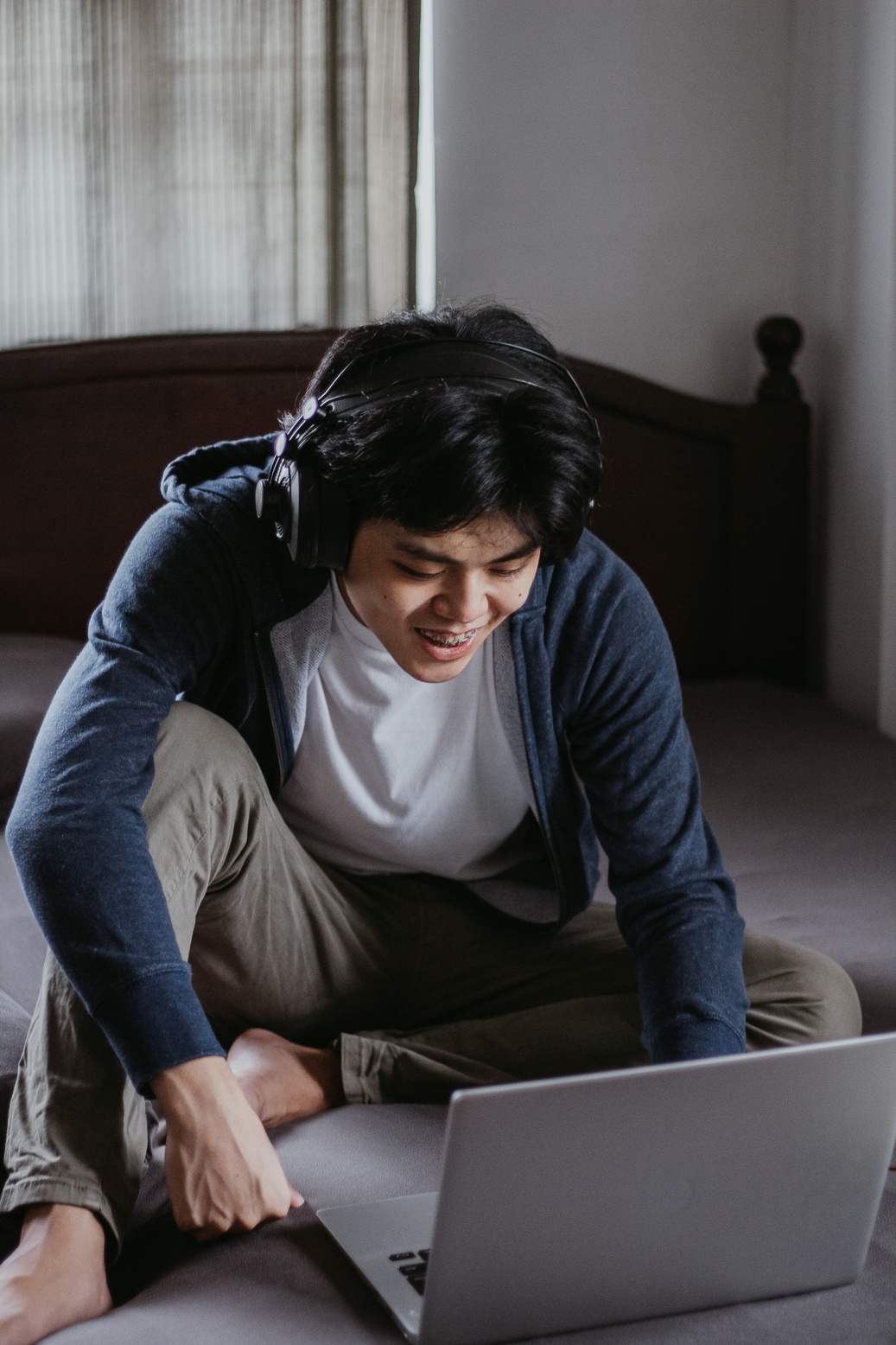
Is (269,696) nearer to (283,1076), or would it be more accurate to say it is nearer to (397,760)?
(397,760)

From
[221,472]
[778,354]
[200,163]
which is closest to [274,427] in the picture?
[200,163]

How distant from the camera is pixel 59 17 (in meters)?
2.24

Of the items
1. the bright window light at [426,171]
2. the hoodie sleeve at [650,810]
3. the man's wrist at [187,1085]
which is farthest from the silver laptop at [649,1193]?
the bright window light at [426,171]

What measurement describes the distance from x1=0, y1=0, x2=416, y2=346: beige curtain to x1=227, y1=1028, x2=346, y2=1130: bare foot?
164 cm

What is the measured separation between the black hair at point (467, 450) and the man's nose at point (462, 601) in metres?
0.05

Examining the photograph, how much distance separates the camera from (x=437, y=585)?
960 mm

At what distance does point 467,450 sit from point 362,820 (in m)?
0.39

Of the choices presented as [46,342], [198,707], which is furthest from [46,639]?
[198,707]

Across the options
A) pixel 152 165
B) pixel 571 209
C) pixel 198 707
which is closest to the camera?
pixel 198 707

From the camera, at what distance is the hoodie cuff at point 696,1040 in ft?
3.22

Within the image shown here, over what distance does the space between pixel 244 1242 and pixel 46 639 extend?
1484 mm

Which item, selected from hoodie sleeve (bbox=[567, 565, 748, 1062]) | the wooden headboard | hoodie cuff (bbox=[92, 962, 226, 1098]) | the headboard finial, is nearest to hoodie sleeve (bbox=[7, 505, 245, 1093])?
hoodie cuff (bbox=[92, 962, 226, 1098])

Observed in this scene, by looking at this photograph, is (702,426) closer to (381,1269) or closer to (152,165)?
(152,165)

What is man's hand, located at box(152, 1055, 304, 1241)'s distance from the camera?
83 centimetres
